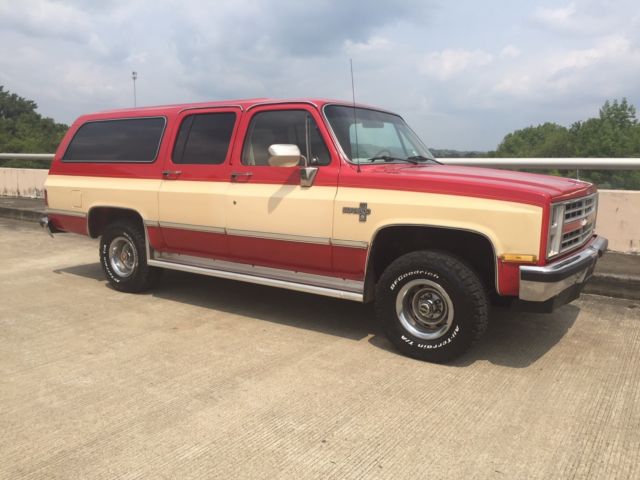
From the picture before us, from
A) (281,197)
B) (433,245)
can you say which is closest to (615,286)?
(433,245)

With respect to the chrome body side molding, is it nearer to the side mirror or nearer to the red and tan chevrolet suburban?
the red and tan chevrolet suburban

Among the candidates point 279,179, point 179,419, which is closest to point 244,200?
point 279,179

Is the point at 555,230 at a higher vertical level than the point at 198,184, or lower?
lower

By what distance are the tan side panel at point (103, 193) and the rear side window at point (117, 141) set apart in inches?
9.4

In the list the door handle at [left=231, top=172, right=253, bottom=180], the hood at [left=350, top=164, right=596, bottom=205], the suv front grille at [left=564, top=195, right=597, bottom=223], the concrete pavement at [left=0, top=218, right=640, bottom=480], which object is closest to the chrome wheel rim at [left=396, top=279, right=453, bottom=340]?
the concrete pavement at [left=0, top=218, right=640, bottom=480]

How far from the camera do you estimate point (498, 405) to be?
11.1ft

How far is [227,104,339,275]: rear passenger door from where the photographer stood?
448cm

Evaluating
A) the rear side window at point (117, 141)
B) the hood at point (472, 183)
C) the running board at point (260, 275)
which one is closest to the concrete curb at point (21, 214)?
the rear side window at point (117, 141)

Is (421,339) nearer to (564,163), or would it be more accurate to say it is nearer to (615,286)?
(615,286)

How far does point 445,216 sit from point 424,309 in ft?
2.46

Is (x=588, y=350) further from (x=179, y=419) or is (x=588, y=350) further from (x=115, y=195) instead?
(x=115, y=195)

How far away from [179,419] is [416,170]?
2553 millimetres

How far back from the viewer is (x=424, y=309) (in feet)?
13.7

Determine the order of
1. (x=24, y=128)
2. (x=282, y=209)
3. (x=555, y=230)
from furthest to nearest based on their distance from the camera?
(x=24, y=128), (x=282, y=209), (x=555, y=230)
